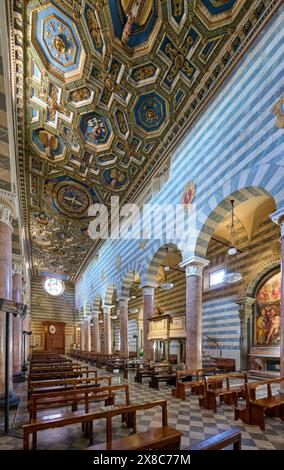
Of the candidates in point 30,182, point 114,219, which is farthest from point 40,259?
point 30,182

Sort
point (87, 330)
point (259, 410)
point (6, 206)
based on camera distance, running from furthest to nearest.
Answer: point (87, 330)
point (6, 206)
point (259, 410)

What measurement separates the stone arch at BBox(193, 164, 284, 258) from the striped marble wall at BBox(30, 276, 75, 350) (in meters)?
29.8

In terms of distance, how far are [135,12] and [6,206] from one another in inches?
252

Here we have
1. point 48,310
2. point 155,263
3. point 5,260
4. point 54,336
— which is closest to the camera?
point 5,260

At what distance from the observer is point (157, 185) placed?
13.4 metres

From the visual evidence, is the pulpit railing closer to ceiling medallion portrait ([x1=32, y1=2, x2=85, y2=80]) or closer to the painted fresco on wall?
the painted fresco on wall

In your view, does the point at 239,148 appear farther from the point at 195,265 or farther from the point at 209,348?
the point at 209,348

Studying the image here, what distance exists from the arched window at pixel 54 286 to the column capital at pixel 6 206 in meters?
29.5

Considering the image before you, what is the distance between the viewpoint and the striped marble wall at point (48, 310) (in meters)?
34.0

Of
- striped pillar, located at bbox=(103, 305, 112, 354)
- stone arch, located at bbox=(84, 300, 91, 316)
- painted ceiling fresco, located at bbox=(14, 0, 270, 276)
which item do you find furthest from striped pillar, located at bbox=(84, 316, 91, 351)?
painted ceiling fresco, located at bbox=(14, 0, 270, 276)

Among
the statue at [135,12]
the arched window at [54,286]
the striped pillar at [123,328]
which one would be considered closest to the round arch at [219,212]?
the statue at [135,12]

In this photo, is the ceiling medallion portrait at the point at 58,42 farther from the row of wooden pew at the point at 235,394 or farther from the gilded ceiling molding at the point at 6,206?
A: the row of wooden pew at the point at 235,394

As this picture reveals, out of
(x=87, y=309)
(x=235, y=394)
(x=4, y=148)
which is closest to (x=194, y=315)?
(x=235, y=394)

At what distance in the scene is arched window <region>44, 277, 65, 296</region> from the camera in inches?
1399
